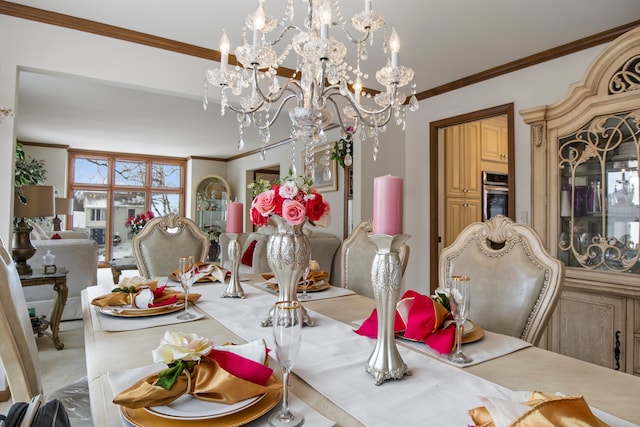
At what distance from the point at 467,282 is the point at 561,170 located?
70.4 inches

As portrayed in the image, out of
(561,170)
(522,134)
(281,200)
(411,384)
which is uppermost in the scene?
(522,134)

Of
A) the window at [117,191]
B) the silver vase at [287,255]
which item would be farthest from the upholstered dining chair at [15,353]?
the window at [117,191]

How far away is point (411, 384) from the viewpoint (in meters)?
0.81

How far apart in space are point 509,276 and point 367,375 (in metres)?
0.78

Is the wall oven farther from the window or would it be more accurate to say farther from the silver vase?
the window

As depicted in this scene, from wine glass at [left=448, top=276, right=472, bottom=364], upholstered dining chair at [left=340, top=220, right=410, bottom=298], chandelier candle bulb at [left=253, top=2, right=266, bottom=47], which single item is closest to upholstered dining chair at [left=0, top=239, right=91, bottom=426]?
wine glass at [left=448, top=276, right=472, bottom=364]

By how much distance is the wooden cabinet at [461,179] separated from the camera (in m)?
3.85

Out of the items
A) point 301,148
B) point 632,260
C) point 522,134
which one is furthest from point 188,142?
point 632,260

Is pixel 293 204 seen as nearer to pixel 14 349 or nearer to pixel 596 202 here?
pixel 14 349

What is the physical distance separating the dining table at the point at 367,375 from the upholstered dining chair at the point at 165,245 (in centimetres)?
100

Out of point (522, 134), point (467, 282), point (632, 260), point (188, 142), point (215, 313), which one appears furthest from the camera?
point (188, 142)

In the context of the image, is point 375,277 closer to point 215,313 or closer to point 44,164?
point 215,313

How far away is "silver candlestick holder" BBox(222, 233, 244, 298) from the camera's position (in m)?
1.62

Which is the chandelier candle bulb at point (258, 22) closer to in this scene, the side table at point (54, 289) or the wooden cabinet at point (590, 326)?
the wooden cabinet at point (590, 326)
